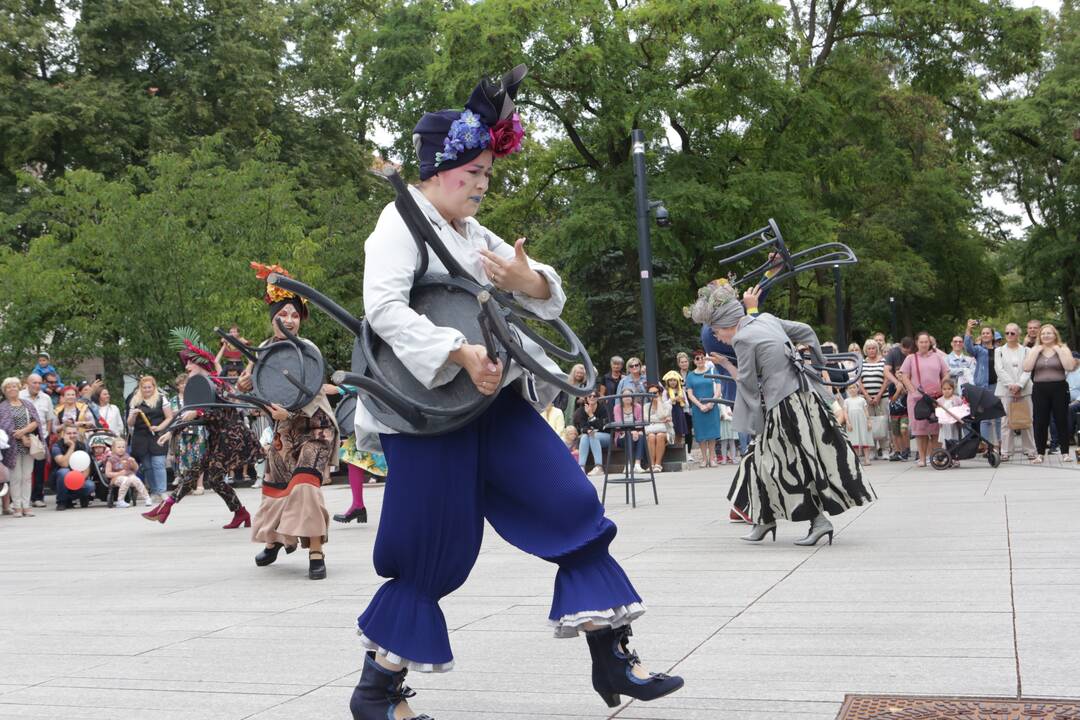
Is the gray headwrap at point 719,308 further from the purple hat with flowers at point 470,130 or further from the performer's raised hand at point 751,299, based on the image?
the purple hat with flowers at point 470,130

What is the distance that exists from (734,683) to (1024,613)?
5.84 ft

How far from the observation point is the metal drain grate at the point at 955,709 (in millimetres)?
3885

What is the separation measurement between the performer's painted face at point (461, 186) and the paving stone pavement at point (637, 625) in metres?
1.69

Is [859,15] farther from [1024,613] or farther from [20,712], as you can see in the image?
[20,712]

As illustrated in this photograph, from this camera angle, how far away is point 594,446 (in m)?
18.7

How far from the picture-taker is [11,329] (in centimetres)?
2142

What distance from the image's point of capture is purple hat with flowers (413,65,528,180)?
4039 millimetres

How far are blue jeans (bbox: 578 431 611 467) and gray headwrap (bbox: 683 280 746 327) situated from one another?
9.72 m

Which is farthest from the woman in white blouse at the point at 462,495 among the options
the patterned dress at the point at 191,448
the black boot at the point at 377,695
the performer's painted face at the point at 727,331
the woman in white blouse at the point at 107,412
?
the woman in white blouse at the point at 107,412

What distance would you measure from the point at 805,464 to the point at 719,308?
4.06 feet

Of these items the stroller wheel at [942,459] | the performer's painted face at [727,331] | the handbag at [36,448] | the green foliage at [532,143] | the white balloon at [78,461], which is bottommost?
the stroller wheel at [942,459]

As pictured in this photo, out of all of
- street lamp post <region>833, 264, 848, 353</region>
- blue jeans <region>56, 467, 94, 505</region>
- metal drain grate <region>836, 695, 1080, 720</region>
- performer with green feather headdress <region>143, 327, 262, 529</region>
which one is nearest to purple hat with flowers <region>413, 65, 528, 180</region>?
metal drain grate <region>836, 695, 1080, 720</region>

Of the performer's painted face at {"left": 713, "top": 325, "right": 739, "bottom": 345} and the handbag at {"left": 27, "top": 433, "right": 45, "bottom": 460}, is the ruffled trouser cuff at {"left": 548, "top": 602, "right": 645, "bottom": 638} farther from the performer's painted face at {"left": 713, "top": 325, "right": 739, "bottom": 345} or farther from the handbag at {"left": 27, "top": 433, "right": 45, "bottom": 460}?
the handbag at {"left": 27, "top": 433, "right": 45, "bottom": 460}

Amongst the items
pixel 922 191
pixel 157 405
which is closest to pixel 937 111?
pixel 922 191
